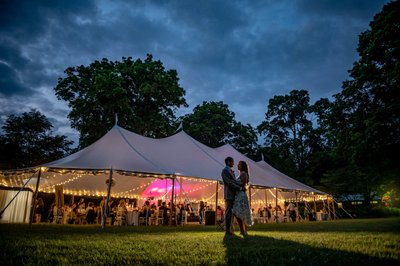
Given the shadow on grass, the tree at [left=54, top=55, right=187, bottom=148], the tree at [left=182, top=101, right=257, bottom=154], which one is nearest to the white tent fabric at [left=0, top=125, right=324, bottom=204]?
the tree at [left=54, top=55, right=187, bottom=148]

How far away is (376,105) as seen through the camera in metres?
11.8

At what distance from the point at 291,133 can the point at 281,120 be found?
1.72 m

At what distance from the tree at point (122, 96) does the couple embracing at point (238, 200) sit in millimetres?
13917

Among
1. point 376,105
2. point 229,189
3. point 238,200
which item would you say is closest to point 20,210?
point 229,189

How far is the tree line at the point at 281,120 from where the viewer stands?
1110 cm

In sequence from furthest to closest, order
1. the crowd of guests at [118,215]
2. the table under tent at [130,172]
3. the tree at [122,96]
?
the tree at [122,96]
the crowd of guests at [118,215]
the table under tent at [130,172]

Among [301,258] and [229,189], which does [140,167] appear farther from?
[301,258]

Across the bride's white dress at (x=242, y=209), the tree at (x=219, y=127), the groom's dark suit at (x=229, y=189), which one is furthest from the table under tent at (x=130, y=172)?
the tree at (x=219, y=127)

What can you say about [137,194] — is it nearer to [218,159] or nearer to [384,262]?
[218,159]

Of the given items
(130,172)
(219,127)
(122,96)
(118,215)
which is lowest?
(118,215)

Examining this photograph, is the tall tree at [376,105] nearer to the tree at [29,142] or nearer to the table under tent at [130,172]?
the table under tent at [130,172]

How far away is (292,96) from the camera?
30625 mm

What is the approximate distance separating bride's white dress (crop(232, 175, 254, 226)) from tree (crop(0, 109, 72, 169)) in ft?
65.6

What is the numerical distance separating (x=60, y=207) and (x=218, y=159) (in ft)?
22.5
